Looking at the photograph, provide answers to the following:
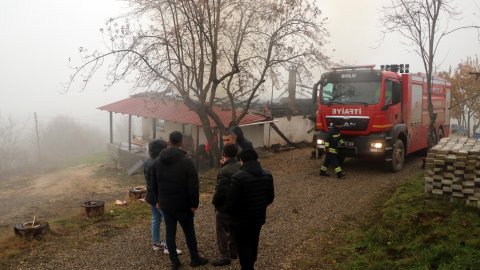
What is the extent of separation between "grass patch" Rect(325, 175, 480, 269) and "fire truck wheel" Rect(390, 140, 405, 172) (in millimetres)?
4019

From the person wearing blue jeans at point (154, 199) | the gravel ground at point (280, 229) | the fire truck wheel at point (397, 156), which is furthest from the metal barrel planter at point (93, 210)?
the fire truck wheel at point (397, 156)

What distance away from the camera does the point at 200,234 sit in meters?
6.42

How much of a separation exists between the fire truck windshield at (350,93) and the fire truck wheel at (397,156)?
5.40 feet

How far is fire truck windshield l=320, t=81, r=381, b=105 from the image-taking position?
10203 mm

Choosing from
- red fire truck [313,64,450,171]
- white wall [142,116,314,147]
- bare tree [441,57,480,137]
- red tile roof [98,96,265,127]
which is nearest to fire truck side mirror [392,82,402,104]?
red fire truck [313,64,450,171]

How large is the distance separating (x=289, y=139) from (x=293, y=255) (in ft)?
46.7

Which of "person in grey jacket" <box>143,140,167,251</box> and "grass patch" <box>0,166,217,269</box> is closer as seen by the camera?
"person in grey jacket" <box>143,140,167,251</box>

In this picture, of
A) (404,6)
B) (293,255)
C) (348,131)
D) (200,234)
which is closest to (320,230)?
(293,255)

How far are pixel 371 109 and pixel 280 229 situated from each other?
502 cm

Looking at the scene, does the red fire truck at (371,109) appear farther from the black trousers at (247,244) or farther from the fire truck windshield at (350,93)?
the black trousers at (247,244)

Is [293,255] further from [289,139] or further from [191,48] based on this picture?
[289,139]

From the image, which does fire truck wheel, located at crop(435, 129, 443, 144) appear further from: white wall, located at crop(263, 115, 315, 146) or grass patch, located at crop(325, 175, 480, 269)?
grass patch, located at crop(325, 175, 480, 269)

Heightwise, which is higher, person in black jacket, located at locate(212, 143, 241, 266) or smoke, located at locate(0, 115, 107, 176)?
person in black jacket, located at locate(212, 143, 241, 266)

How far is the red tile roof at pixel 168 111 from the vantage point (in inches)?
672
